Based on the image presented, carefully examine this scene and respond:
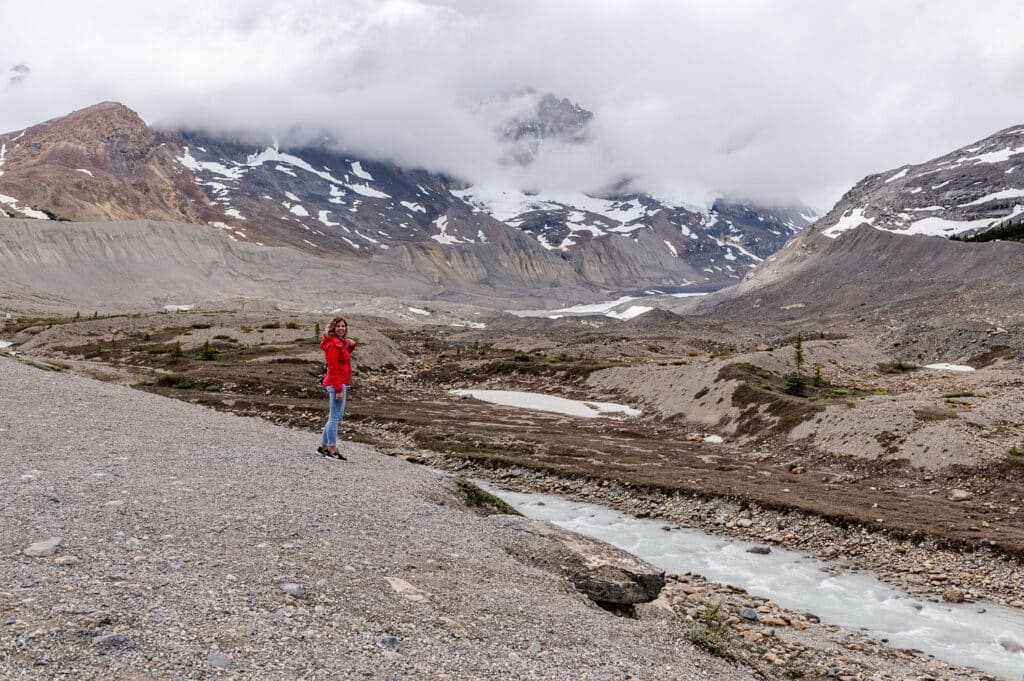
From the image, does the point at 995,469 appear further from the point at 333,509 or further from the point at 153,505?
the point at 153,505

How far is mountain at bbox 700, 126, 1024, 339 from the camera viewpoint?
3777 inches

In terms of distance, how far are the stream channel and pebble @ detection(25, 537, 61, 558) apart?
12216mm

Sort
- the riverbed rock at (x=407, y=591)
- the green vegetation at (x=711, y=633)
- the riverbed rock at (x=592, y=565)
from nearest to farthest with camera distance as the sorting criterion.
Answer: the riverbed rock at (x=407, y=591) → the green vegetation at (x=711, y=633) → the riverbed rock at (x=592, y=565)

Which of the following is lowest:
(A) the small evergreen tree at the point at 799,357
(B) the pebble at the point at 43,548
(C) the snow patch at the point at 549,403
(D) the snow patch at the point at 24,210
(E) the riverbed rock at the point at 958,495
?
(C) the snow patch at the point at 549,403

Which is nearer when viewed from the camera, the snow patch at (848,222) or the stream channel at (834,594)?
the stream channel at (834,594)

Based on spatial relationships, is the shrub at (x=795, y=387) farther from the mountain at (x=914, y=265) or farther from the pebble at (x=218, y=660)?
the mountain at (x=914, y=265)

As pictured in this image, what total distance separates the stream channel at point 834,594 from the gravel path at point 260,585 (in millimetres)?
5691

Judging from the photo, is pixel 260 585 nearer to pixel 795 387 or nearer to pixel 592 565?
pixel 592 565

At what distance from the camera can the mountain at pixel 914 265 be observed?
9594cm


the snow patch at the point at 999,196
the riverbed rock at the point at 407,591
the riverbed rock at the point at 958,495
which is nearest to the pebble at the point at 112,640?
the riverbed rock at the point at 407,591

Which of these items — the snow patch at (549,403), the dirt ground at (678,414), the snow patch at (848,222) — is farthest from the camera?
the snow patch at (848,222)

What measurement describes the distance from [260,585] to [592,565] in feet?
17.4

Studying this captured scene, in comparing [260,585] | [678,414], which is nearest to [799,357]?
[678,414]

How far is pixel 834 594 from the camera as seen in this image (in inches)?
581
